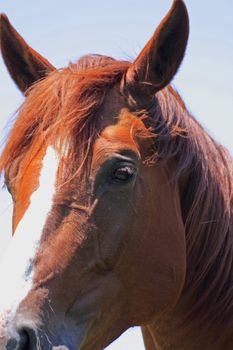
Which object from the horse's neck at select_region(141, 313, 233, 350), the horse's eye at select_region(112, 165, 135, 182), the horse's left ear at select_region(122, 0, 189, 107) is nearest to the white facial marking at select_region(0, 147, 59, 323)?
the horse's eye at select_region(112, 165, 135, 182)

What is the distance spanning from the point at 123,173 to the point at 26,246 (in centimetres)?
71

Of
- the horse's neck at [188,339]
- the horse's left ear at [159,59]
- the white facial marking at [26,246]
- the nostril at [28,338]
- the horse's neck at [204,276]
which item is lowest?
the horse's neck at [188,339]

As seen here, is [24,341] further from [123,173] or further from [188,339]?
[188,339]

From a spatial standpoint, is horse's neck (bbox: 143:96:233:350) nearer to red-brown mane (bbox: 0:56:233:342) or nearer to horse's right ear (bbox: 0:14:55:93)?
red-brown mane (bbox: 0:56:233:342)

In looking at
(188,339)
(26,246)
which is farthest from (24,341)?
(188,339)

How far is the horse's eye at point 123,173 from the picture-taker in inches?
141

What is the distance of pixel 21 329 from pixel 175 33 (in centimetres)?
191

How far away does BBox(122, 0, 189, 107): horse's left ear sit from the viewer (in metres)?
3.80

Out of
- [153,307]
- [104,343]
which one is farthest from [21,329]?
[153,307]

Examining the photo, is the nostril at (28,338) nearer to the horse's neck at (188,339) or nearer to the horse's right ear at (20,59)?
the horse's neck at (188,339)

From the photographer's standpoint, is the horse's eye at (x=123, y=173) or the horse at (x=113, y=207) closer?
the horse at (x=113, y=207)

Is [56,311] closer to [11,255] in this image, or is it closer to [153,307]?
[11,255]

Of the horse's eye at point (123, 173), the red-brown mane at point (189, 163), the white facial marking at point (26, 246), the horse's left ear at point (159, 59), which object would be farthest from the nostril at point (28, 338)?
the horse's left ear at point (159, 59)

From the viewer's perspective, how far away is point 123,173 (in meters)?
3.60
